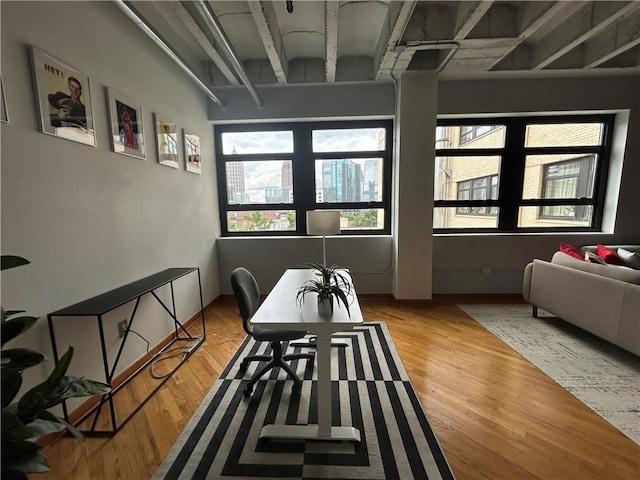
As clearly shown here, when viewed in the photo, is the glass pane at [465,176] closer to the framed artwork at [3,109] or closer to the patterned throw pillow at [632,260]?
the patterned throw pillow at [632,260]

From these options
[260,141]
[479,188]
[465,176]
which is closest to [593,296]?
[479,188]

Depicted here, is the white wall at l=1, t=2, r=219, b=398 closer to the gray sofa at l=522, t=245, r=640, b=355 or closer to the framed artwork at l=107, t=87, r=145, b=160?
the framed artwork at l=107, t=87, r=145, b=160

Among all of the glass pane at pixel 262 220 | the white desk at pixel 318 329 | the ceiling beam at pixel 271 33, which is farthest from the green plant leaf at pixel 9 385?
the glass pane at pixel 262 220

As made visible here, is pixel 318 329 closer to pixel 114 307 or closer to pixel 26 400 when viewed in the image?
pixel 26 400

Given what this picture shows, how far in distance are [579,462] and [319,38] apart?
4149 millimetres

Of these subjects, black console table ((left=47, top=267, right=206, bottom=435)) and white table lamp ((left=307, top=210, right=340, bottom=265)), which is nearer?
black console table ((left=47, top=267, right=206, bottom=435))

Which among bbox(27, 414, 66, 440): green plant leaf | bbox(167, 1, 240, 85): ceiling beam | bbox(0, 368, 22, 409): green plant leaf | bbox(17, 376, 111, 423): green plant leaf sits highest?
bbox(167, 1, 240, 85): ceiling beam

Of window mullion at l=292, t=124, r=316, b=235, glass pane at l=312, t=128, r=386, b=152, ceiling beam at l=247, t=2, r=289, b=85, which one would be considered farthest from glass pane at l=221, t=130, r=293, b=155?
ceiling beam at l=247, t=2, r=289, b=85

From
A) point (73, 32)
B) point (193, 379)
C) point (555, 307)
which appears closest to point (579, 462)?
point (555, 307)

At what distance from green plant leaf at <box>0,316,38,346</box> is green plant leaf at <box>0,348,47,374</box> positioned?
0.06 m

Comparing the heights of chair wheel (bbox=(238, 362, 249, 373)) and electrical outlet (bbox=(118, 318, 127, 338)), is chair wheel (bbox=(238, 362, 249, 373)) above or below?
below

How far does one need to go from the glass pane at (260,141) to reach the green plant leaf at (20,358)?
3.50 m

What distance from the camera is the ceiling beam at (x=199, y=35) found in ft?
7.27

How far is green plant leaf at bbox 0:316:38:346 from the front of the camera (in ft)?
3.55
